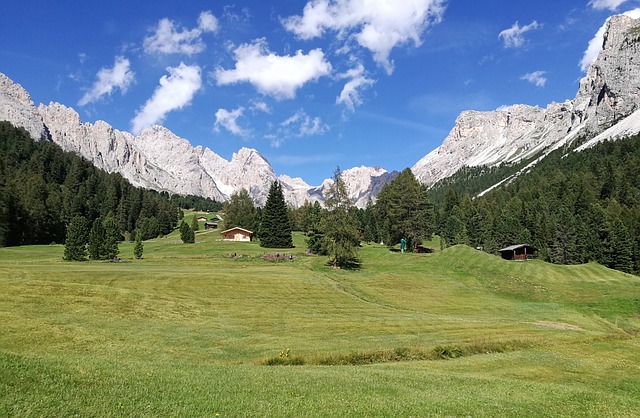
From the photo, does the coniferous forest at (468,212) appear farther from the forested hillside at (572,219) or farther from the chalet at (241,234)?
the chalet at (241,234)

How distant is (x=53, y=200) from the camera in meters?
130

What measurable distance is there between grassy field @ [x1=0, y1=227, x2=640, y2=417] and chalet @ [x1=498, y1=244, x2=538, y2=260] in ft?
140

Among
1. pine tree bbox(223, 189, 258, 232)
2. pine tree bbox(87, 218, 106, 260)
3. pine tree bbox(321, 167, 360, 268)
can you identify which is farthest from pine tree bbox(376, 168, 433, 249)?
pine tree bbox(87, 218, 106, 260)

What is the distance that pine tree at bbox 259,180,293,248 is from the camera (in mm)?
101125

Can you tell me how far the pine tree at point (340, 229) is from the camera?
6875cm

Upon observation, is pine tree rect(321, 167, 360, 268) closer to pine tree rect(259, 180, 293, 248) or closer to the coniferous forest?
the coniferous forest

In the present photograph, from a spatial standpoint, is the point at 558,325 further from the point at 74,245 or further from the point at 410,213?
the point at 74,245

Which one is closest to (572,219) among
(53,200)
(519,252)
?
(519,252)

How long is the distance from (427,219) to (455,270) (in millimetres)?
25862

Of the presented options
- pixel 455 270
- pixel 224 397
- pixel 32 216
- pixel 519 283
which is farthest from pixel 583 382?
pixel 32 216

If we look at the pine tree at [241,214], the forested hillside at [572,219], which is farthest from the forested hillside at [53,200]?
the forested hillside at [572,219]

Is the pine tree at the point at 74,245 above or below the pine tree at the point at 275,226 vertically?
below

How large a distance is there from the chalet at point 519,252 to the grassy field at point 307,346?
42.7m

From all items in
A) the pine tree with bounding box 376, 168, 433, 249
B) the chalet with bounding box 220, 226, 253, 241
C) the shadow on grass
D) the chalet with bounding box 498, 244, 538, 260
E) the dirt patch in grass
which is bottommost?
the dirt patch in grass
